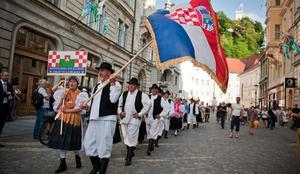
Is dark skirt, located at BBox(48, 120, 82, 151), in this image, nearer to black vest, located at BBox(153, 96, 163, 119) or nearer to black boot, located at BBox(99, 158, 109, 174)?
black boot, located at BBox(99, 158, 109, 174)

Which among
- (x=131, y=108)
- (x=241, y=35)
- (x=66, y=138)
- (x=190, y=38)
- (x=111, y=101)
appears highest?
(x=241, y=35)

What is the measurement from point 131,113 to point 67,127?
5.52 ft

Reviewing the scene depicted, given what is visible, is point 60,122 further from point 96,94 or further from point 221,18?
Answer: point 221,18

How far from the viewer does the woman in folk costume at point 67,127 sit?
17.2 feet

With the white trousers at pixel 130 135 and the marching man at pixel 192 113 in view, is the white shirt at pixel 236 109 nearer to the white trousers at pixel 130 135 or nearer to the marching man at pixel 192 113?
the marching man at pixel 192 113

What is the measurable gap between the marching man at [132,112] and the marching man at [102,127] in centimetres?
143

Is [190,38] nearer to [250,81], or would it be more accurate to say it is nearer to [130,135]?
[130,135]

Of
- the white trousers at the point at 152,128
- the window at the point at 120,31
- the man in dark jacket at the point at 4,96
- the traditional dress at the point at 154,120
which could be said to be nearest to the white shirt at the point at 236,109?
the traditional dress at the point at 154,120

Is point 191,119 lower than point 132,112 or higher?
lower

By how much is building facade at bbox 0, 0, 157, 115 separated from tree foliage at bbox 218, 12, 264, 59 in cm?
5849

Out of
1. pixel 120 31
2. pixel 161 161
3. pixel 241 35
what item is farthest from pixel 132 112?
pixel 241 35

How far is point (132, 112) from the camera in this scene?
658 centimetres

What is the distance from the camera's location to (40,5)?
13.5 metres

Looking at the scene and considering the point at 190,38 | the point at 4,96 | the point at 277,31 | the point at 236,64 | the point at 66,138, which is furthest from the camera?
the point at 236,64
